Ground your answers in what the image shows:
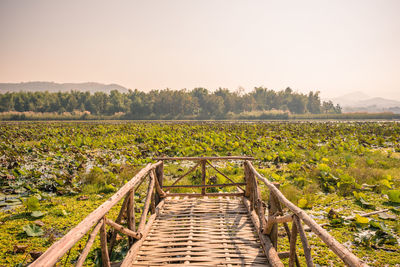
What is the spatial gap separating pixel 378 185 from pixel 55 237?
25.8ft

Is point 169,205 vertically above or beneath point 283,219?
beneath

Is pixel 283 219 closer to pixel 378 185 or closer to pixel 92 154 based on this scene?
pixel 378 185

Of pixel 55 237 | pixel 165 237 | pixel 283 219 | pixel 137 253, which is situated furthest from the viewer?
pixel 55 237

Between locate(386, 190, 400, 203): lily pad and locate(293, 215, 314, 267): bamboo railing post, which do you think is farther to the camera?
locate(386, 190, 400, 203): lily pad

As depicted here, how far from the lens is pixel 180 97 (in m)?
63.7

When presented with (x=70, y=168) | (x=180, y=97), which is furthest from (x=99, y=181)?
(x=180, y=97)

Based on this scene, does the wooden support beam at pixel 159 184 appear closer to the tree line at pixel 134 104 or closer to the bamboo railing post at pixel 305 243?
the bamboo railing post at pixel 305 243

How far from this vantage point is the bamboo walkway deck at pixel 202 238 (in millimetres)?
3033

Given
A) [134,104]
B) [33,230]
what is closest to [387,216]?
[33,230]

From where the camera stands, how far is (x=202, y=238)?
358 cm

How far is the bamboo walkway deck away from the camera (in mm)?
3033

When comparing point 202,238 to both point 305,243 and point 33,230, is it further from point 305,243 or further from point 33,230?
point 33,230

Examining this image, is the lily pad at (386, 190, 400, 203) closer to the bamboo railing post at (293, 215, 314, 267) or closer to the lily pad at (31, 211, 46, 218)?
the bamboo railing post at (293, 215, 314, 267)

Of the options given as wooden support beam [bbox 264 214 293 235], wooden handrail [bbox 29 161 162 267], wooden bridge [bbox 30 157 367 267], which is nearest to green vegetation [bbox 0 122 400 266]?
wooden handrail [bbox 29 161 162 267]
